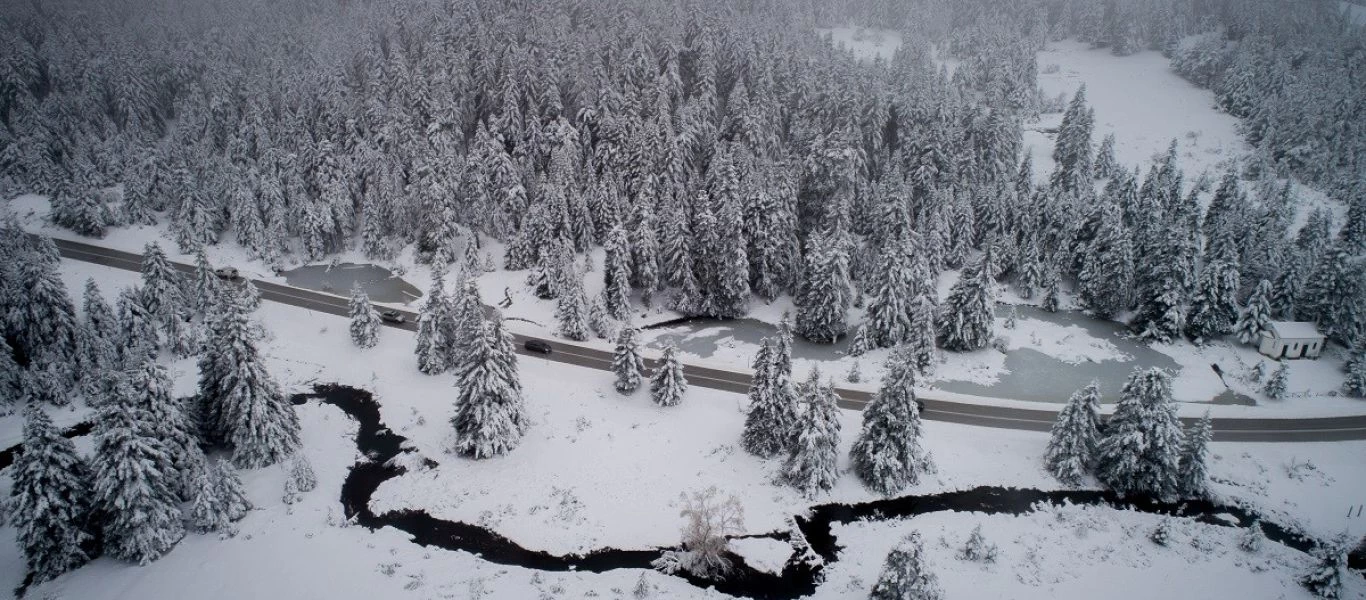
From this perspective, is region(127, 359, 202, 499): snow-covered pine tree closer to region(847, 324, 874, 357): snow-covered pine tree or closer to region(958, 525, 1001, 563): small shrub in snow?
region(958, 525, 1001, 563): small shrub in snow

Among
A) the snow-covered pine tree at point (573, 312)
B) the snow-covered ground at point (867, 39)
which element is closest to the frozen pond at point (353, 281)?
the snow-covered pine tree at point (573, 312)

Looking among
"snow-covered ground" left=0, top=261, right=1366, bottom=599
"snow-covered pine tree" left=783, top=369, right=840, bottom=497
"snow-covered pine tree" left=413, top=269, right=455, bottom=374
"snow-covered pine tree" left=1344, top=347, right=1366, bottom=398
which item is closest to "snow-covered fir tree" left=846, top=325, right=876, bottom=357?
"snow-covered ground" left=0, top=261, right=1366, bottom=599

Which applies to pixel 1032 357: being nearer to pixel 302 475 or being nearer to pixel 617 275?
pixel 617 275

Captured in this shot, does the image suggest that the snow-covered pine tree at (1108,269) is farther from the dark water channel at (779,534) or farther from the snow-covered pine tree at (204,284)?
the snow-covered pine tree at (204,284)

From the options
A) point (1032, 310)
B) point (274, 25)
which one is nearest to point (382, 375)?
point (1032, 310)

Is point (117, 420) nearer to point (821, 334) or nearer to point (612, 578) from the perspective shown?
point (612, 578)
